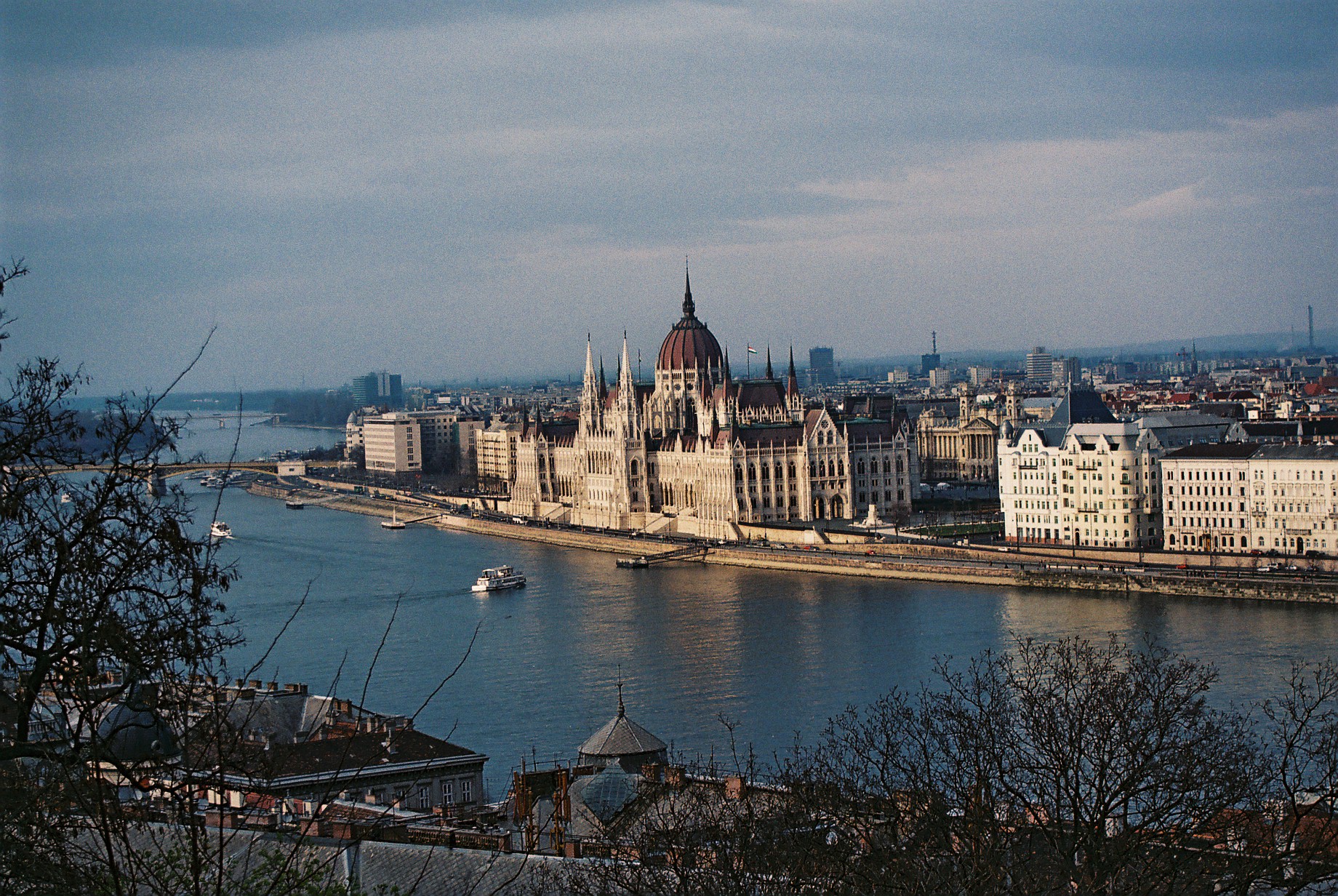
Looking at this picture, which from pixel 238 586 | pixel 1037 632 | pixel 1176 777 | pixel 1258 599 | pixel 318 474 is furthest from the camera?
pixel 318 474

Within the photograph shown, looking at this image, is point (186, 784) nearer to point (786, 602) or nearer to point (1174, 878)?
point (1174, 878)

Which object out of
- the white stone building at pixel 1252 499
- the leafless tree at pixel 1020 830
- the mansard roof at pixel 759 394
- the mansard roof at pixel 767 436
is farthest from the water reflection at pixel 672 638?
the mansard roof at pixel 759 394

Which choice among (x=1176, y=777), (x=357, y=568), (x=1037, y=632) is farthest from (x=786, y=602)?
(x=1176, y=777)

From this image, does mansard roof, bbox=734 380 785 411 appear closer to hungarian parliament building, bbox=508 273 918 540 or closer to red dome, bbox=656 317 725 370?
hungarian parliament building, bbox=508 273 918 540

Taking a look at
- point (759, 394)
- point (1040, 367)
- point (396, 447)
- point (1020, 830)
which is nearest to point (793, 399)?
point (759, 394)

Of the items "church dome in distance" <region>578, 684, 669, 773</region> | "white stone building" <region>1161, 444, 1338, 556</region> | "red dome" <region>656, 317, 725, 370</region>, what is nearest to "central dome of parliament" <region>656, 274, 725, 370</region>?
"red dome" <region>656, 317, 725, 370</region>
